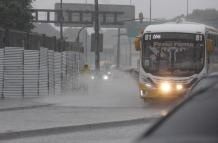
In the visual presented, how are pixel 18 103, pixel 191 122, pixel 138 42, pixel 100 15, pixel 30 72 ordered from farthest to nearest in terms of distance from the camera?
pixel 100 15
pixel 30 72
pixel 18 103
pixel 138 42
pixel 191 122

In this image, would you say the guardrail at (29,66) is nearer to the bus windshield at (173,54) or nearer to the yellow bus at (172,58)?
the yellow bus at (172,58)

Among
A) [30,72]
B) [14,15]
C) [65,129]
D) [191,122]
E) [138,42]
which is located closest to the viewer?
[191,122]

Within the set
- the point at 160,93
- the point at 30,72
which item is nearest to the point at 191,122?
the point at 160,93

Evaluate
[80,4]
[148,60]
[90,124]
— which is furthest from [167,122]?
[80,4]

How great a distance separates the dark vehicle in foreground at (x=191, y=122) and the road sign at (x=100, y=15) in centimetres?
7001

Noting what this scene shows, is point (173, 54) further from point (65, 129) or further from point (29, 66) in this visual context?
point (65, 129)

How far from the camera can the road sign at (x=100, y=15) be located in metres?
81.6

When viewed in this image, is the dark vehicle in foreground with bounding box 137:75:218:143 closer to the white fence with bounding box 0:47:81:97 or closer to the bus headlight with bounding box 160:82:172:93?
the bus headlight with bounding box 160:82:172:93

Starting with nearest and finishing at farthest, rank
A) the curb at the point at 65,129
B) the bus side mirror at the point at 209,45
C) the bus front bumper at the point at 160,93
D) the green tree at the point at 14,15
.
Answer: the curb at the point at 65,129, the bus front bumper at the point at 160,93, the bus side mirror at the point at 209,45, the green tree at the point at 14,15

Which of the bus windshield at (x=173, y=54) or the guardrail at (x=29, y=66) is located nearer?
the bus windshield at (x=173, y=54)

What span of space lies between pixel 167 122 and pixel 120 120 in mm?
15174

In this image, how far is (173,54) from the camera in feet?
91.1

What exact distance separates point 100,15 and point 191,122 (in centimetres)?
8118

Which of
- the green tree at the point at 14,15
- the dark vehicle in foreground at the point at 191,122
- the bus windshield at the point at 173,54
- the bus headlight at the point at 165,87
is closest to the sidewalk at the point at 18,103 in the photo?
the bus windshield at the point at 173,54
